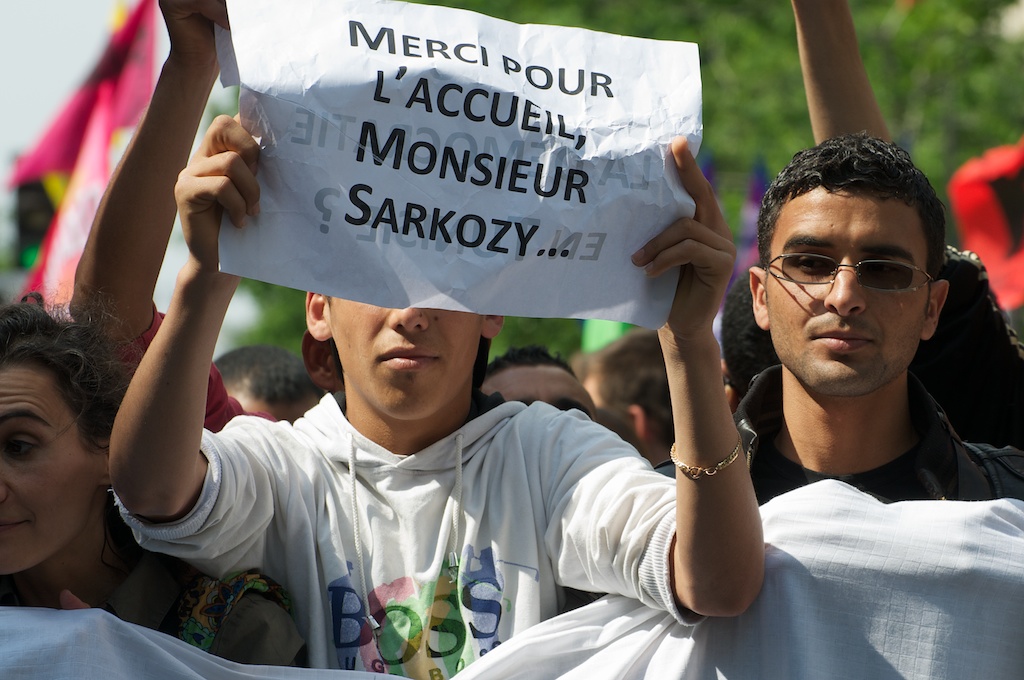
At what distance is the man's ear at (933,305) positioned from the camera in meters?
2.88

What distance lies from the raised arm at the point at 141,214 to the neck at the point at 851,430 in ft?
4.66

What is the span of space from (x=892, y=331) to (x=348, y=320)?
1148 mm

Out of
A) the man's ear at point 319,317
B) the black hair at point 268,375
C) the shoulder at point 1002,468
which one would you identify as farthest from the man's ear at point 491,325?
the black hair at point 268,375

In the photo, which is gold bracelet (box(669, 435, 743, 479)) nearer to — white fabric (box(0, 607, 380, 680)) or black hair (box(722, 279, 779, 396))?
white fabric (box(0, 607, 380, 680))

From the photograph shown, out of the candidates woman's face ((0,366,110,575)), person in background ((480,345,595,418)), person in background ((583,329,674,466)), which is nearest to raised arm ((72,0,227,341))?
woman's face ((0,366,110,575))

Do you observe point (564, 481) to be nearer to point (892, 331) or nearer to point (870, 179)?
point (892, 331)

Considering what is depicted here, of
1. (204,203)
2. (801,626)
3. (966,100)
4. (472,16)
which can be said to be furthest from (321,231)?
(966,100)

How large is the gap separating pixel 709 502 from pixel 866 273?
2.76 feet

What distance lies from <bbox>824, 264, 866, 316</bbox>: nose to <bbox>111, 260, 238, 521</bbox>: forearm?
1257 millimetres

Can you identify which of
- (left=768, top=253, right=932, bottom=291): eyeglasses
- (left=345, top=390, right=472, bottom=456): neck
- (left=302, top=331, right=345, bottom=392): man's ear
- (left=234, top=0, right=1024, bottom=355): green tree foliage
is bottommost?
(left=345, top=390, right=472, bottom=456): neck

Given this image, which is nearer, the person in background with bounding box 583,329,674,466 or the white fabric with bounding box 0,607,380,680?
the white fabric with bounding box 0,607,380,680

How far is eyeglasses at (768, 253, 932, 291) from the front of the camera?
9.18ft

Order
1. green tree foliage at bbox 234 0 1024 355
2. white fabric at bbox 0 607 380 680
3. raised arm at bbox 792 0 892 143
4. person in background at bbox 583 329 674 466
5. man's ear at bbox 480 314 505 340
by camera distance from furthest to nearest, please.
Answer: green tree foliage at bbox 234 0 1024 355 → person in background at bbox 583 329 674 466 → raised arm at bbox 792 0 892 143 → man's ear at bbox 480 314 505 340 → white fabric at bbox 0 607 380 680

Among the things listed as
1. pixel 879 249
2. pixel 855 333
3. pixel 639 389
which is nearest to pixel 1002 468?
pixel 855 333
